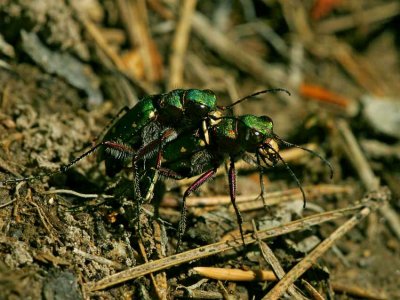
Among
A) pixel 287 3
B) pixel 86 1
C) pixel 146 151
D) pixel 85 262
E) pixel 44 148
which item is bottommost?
pixel 85 262

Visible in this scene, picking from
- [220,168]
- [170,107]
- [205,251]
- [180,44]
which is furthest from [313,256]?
[180,44]

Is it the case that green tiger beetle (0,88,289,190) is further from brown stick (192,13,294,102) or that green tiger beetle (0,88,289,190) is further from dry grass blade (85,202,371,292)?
brown stick (192,13,294,102)

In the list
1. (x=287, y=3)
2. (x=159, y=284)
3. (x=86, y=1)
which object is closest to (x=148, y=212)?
(x=159, y=284)

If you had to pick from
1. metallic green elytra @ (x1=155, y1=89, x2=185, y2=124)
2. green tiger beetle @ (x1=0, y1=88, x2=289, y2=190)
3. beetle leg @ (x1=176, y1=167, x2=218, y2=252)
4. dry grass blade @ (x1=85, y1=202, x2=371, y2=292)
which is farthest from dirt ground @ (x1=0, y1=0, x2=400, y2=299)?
metallic green elytra @ (x1=155, y1=89, x2=185, y2=124)

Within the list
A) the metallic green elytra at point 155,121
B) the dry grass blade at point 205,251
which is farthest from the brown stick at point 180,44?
the dry grass blade at point 205,251

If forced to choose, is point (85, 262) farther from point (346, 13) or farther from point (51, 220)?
point (346, 13)

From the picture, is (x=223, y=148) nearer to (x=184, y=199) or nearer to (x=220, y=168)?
(x=184, y=199)
